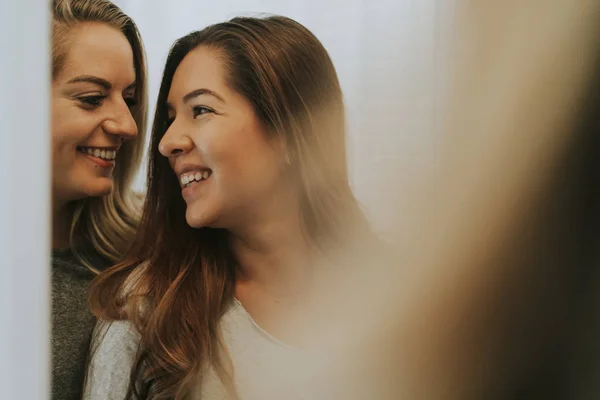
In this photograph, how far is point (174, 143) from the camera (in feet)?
2.39

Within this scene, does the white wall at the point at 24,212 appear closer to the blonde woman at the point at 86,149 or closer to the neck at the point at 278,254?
the blonde woman at the point at 86,149

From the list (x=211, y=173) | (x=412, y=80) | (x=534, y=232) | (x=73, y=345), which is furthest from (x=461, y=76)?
(x=73, y=345)

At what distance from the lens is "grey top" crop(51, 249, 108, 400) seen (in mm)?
730

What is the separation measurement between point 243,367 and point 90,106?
35 centimetres

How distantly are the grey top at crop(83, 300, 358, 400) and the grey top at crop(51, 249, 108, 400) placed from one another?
0.7 inches

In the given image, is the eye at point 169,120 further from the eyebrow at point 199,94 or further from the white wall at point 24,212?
the white wall at point 24,212

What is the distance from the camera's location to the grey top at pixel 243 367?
0.72 meters

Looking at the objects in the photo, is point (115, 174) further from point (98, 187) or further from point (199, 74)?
point (199, 74)

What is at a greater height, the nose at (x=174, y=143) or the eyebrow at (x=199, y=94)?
the eyebrow at (x=199, y=94)

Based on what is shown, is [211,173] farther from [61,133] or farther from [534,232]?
[534,232]

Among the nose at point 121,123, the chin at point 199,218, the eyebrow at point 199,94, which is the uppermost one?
the eyebrow at point 199,94

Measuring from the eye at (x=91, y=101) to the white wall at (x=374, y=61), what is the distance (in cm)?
6

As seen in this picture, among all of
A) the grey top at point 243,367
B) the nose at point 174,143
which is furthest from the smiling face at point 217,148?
the grey top at point 243,367

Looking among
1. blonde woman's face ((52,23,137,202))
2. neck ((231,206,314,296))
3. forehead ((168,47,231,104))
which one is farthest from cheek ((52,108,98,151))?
neck ((231,206,314,296))
